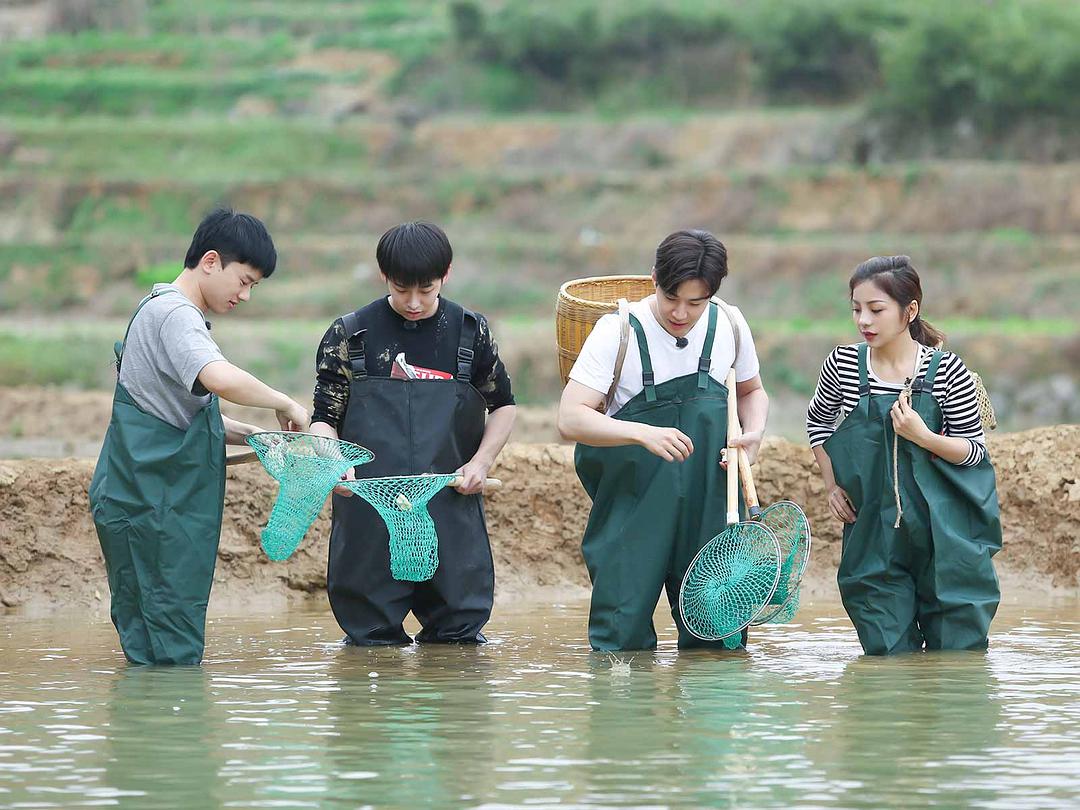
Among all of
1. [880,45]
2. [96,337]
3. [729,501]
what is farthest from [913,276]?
[880,45]

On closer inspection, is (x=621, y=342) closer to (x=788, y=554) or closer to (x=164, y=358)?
(x=788, y=554)

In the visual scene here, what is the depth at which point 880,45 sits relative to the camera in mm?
48844

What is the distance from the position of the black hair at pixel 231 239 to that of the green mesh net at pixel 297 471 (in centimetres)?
66

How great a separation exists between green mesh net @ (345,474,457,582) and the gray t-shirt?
2.40 ft

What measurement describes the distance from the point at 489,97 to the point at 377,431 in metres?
45.4

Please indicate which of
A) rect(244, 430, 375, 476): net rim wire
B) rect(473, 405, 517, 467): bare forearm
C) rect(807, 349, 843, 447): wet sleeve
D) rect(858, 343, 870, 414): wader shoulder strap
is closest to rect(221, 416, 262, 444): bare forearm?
rect(244, 430, 375, 476): net rim wire

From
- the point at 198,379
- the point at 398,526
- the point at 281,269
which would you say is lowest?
the point at 398,526

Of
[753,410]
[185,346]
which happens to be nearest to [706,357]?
[753,410]

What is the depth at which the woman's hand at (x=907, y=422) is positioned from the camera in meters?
7.00

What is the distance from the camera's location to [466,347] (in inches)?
298

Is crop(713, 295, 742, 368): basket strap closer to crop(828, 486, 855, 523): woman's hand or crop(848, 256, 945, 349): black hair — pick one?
crop(848, 256, 945, 349): black hair

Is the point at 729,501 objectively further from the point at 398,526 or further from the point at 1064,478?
the point at 1064,478

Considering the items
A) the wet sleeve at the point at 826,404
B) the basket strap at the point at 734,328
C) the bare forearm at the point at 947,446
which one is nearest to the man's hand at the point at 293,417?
the basket strap at the point at 734,328

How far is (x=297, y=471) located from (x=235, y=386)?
0.64 m
